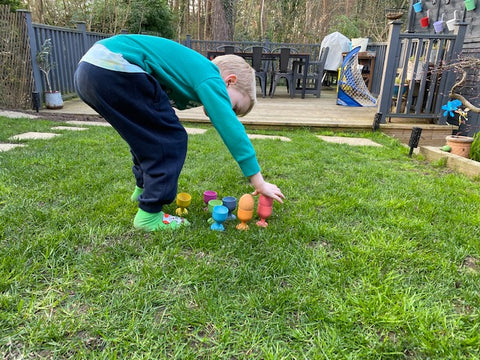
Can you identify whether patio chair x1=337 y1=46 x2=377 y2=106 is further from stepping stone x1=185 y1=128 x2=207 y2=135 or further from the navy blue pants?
the navy blue pants

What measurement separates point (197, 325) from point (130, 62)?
42.2 inches

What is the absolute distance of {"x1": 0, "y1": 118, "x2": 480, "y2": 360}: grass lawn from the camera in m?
1.02

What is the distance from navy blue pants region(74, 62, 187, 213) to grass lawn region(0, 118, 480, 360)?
0.84 feet

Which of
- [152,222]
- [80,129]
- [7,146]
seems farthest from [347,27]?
[152,222]

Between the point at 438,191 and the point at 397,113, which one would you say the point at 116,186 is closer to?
the point at 438,191

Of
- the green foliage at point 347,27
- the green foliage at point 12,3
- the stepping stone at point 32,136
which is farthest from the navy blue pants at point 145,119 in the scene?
the green foliage at point 347,27

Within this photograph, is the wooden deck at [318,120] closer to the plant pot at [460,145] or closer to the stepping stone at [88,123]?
the stepping stone at [88,123]

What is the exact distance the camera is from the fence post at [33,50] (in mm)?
5151

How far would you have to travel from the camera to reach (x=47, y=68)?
559 centimetres

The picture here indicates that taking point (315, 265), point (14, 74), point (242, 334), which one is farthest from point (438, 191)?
point (14, 74)

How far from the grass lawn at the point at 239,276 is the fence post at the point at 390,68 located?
278 centimetres

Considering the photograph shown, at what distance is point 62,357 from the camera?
3.12 feet

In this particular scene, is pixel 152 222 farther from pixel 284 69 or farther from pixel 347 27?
pixel 347 27

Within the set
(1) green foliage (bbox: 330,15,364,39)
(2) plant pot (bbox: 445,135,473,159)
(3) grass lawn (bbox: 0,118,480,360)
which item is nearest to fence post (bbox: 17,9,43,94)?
(3) grass lawn (bbox: 0,118,480,360)
